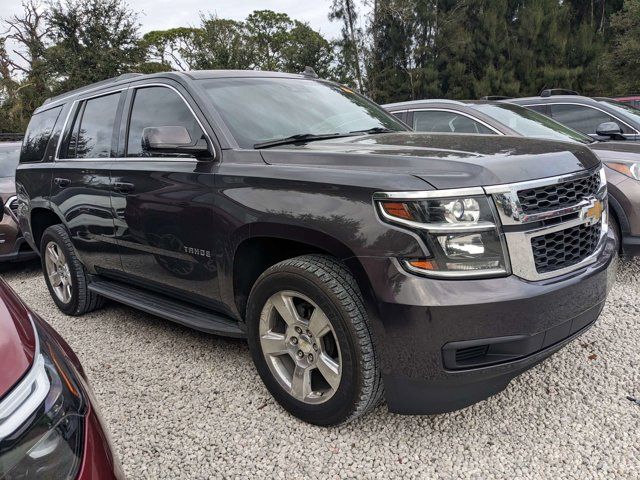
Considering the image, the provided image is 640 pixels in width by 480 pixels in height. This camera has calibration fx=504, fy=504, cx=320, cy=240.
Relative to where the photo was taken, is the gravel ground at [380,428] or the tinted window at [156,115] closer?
the gravel ground at [380,428]

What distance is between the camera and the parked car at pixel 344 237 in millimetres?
1996

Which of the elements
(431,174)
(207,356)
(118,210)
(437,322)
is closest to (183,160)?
(118,210)

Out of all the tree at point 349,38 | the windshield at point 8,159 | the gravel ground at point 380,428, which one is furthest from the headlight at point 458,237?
the tree at point 349,38

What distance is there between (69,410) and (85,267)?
124 inches

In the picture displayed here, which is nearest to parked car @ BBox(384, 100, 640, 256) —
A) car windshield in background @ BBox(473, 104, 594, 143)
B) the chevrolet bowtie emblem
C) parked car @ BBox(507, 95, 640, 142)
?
car windshield in background @ BBox(473, 104, 594, 143)

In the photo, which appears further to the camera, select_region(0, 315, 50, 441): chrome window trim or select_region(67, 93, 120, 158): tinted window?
select_region(67, 93, 120, 158): tinted window

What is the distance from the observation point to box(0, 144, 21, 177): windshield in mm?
6836

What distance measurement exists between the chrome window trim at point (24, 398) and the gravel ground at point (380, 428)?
3.98 ft

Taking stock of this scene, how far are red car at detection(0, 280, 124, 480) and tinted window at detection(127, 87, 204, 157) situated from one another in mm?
1733

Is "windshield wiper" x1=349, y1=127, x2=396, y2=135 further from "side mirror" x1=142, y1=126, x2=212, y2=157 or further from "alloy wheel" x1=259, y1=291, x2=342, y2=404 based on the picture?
"alloy wheel" x1=259, y1=291, x2=342, y2=404

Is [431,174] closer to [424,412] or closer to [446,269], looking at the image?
[446,269]

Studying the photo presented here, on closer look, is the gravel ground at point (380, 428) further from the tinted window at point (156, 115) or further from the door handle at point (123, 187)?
the tinted window at point (156, 115)

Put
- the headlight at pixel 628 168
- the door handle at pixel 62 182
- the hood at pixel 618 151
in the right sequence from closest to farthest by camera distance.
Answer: the door handle at pixel 62 182 < the headlight at pixel 628 168 < the hood at pixel 618 151

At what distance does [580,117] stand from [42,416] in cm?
670
